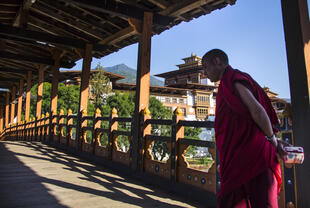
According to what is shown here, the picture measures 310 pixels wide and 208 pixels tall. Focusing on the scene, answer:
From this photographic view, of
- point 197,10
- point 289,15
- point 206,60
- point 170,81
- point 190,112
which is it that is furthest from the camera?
point 170,81

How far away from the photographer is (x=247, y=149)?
1480 millimetres

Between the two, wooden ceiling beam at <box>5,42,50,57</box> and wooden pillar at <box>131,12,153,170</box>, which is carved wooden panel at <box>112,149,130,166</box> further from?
wooden ceiling beam at <box>5,42,50,57</box>

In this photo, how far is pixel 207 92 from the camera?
136 ft

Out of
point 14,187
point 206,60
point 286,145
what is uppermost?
point 206,60

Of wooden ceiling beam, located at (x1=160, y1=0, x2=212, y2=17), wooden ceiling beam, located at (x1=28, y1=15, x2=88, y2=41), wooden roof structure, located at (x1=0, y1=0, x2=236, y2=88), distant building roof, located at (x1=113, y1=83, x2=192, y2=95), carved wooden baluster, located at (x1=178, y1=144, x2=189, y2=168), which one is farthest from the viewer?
distant building roof, located at (x1=113, y1=83, x2=192, y2=95)

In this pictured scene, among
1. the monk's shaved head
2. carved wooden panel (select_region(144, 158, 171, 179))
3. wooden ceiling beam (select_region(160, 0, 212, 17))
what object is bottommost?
carved wooden panel (select_region(144, 158, 171, 179))

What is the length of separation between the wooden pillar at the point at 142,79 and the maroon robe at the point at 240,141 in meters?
3.69

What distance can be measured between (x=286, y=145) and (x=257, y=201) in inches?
14.9

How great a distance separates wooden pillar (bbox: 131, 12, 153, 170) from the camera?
5234mm

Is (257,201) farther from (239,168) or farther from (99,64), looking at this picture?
(99,64)

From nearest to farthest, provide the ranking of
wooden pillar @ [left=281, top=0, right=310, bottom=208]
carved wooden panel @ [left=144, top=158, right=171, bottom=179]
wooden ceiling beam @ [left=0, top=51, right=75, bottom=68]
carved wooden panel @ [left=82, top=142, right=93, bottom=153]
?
wooden pillar @ [left=281, top=0, right=310, bottom=208], carved wooden panel @ [left=144, top=158, right=171, bottom=179], carved wooden panel @ [left=82, top=142, right=93, bottom=153], wooden ceiling beam @ [left=0, top=51, right=75, bottom=68]

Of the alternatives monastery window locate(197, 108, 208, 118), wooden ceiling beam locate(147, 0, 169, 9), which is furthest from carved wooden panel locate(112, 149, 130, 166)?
monastery window locate(197, 108, 208, 118)

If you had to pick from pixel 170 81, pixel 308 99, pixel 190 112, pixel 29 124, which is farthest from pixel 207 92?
pixel 308 99

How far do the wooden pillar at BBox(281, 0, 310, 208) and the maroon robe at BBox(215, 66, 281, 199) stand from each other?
1008 millimetres
